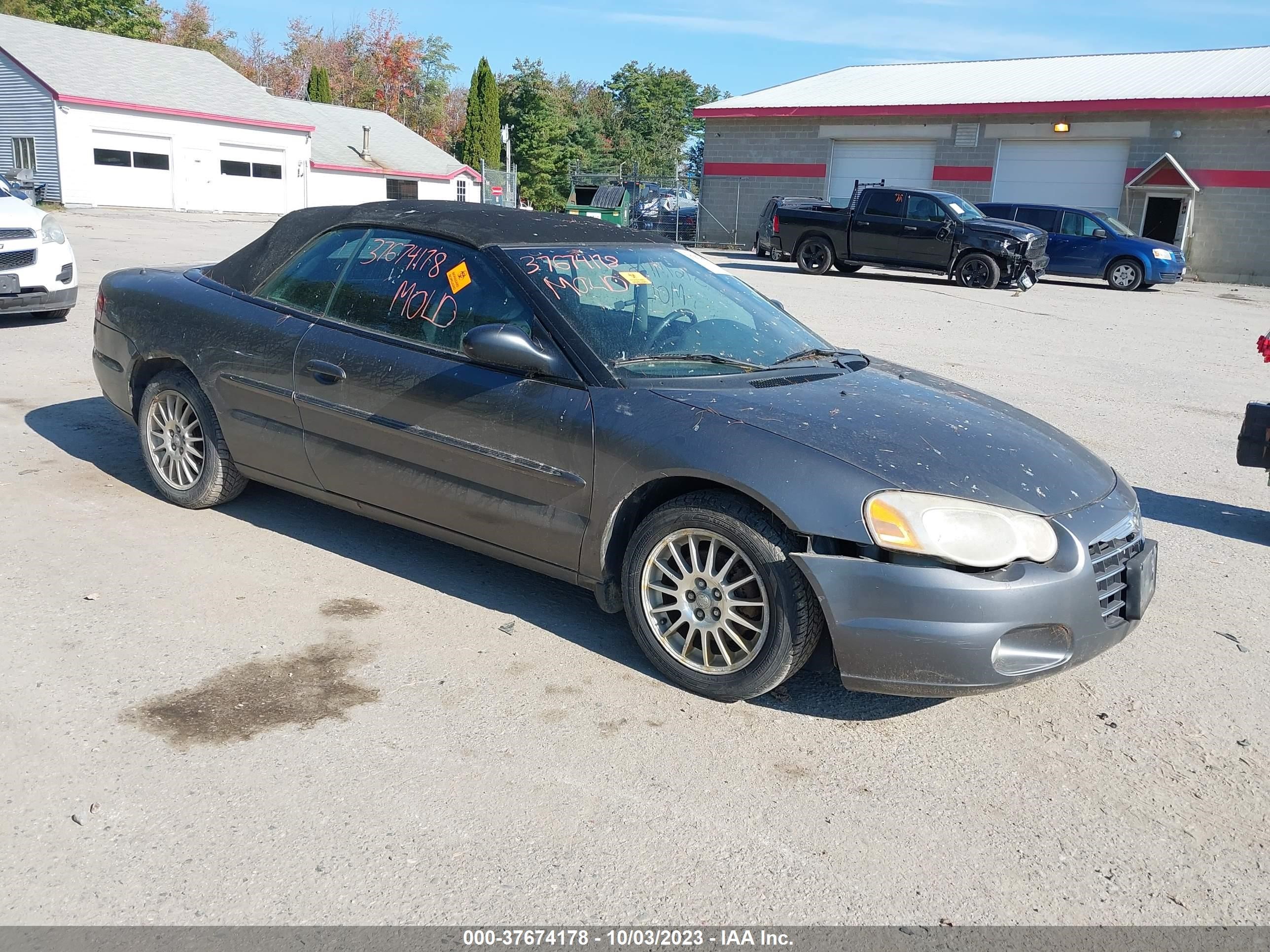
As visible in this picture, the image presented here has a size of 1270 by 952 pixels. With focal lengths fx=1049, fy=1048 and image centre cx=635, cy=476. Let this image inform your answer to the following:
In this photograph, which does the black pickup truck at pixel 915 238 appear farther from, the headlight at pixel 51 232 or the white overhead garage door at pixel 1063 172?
the headlight at pixel 51 232

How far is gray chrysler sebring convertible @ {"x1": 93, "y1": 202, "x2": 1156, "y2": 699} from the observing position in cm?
326

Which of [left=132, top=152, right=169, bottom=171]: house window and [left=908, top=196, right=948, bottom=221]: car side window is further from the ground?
[left=132, top=152, right=169, bottom=171]: house window

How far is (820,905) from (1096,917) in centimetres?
68

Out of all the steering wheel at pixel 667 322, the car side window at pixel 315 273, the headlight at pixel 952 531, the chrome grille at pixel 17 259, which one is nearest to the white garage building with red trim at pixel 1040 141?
the chrome grille at pixel 17 259

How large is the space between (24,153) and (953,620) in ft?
141

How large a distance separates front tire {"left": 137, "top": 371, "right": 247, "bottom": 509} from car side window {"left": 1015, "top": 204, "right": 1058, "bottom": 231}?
21370 millimetres

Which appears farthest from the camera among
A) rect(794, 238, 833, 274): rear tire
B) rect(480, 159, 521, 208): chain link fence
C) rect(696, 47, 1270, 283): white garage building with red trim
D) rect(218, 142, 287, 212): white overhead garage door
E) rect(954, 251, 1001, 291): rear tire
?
rect(480, 159, 521, 208): chain link fence

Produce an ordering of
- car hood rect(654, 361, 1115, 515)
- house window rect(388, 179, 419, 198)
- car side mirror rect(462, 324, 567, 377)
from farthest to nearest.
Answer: house window rect(388, 179, 419, 198) → car side mirror rect(462, 324, 567, 377) → car hood rect(654, 361, 1115, 515)

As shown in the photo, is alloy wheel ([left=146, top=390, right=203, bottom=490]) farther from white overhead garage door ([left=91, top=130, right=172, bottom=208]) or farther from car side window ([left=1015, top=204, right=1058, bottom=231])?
white overhead garage door ([left=91, top=130, right=172, bottom=208])

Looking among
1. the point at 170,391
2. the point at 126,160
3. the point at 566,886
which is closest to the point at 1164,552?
the point at 566,886

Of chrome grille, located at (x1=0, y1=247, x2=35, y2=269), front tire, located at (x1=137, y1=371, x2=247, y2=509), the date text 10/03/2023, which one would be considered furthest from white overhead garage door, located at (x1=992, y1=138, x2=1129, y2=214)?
the date text 10/03/2023

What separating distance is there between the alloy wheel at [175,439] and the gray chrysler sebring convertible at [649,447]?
0.02m

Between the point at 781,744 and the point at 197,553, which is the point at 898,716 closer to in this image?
the point at 781,744

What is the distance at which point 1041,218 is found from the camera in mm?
23156
